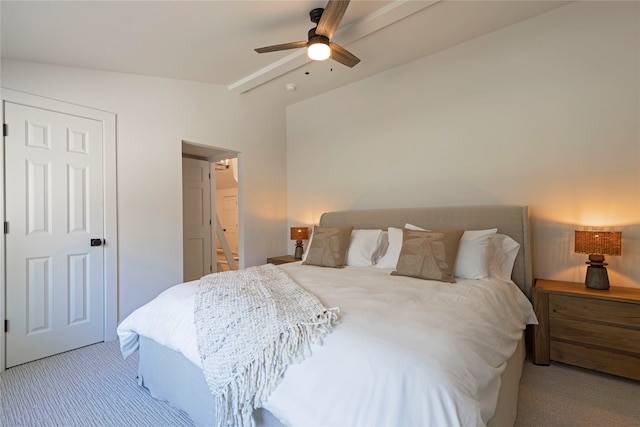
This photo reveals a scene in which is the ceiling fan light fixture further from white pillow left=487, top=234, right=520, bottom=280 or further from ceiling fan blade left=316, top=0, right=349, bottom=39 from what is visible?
white pillow left=487, top=234, right=520, bottom=280

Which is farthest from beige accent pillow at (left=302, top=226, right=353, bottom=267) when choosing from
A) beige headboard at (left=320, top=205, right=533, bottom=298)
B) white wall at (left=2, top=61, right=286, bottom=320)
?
white wall at (left=2, top=61, right=286, bottom=320)

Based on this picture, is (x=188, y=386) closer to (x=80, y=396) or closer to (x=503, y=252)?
(x=80, y=396)

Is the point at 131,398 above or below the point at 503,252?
below

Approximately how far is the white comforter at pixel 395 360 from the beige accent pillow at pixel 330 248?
1087 mm

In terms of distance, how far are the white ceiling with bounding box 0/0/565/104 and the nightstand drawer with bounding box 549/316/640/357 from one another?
2640 mm

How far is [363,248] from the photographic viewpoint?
120 inches

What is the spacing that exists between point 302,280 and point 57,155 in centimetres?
246

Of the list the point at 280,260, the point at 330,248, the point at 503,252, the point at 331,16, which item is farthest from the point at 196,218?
the point at 503,252

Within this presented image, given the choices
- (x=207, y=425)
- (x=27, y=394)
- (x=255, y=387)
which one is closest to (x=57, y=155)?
(x=27, y=394)

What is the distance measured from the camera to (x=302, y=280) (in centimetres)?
227

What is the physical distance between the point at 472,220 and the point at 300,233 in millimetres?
2201

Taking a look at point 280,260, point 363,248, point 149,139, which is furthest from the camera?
point 280,260

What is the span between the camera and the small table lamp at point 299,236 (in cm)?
414

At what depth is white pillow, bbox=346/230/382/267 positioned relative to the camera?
2.98 metres
